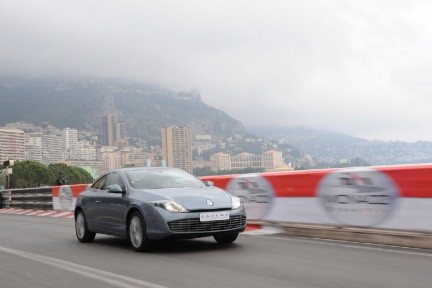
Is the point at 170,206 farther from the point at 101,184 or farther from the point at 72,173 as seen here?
the point at 72,173

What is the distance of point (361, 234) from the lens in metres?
10.1

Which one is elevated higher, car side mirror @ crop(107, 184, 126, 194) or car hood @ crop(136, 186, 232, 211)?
car side mirror @ crop(107, 184, 126, 194)

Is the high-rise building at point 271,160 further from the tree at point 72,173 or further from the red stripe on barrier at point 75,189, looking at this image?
the red stripe on barrier at point 75,189

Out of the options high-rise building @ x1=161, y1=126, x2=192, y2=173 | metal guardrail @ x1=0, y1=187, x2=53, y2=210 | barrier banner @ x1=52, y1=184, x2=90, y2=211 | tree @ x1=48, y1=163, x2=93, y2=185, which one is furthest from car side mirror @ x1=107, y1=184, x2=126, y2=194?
tree @ x1=48, y1=163, x2=93, y2=185

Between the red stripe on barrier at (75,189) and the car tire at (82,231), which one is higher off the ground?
the red stripe on barrier at (75,189)

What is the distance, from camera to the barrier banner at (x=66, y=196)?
22.3 m

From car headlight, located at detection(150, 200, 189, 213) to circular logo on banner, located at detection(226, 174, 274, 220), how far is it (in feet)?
12.8

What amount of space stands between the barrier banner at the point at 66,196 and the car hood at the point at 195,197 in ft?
41.2

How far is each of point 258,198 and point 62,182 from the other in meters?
19.9

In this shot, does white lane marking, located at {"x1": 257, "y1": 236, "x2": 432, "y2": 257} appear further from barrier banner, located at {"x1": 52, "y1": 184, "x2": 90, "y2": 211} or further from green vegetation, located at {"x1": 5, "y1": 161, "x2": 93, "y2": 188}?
green vegetation, located at {"x1": 5, "y1": 161, "x2": 93, "y2": 188}

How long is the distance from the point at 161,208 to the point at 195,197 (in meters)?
0.52

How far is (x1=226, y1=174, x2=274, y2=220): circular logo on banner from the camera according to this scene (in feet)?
42.0

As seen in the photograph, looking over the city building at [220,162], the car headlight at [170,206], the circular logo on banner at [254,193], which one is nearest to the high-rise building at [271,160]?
the city building at [220,162]

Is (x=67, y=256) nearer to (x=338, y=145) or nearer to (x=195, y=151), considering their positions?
(x=338, y=145)
